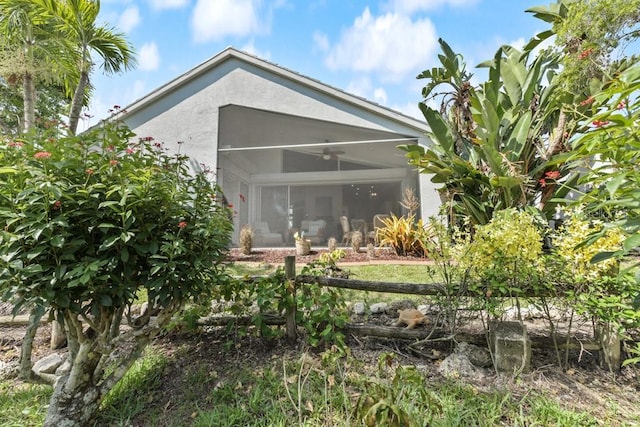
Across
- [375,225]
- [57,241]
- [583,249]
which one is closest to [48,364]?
[57,241]

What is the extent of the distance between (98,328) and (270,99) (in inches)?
326

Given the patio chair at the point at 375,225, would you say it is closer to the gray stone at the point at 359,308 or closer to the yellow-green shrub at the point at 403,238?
the yellow-green shrub at the point at 403,238

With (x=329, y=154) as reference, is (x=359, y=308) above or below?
below

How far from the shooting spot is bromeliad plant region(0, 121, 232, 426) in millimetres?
1749

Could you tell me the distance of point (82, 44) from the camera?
13.4 feet

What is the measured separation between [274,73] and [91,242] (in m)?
8.43

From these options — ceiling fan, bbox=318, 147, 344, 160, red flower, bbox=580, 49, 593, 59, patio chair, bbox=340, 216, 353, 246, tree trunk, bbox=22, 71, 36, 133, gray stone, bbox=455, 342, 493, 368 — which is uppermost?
ceiling fan, bbox=318, 147, 344, 160

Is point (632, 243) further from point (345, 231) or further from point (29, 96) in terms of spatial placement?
point (345, 231)

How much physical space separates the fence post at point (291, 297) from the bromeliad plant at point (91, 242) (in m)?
0.80

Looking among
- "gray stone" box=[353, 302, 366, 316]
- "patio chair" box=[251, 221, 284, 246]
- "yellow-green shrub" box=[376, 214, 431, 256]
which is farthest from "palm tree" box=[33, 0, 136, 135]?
"yellow-green shrub" box=[376, 214, 431, 256]

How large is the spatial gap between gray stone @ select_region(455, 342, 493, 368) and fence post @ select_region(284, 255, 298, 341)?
1513mm

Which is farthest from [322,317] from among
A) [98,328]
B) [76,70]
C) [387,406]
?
[76,70]

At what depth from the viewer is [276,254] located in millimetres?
A: 8641

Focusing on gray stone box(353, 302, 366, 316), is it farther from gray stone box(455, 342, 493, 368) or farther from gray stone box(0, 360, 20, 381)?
gray stone box(0, 360, 20, 381)
